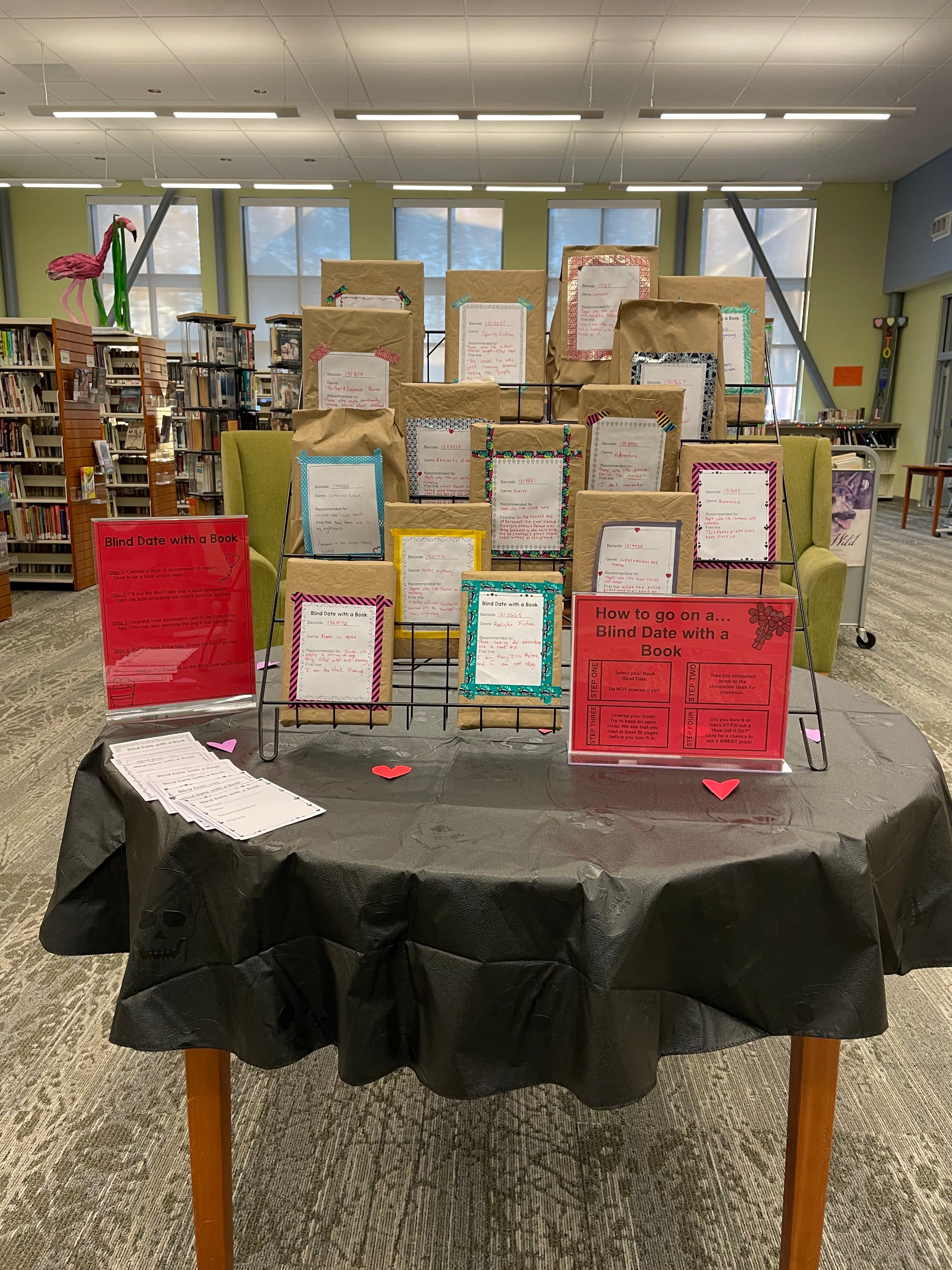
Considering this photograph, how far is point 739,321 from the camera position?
1463 mm

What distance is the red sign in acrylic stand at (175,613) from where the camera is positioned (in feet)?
4.07

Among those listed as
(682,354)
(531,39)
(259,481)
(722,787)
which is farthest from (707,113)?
(722,787)

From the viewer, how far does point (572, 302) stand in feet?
4.87

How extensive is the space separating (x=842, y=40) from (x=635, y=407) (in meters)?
8.34

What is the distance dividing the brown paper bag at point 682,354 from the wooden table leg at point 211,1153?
1051mm

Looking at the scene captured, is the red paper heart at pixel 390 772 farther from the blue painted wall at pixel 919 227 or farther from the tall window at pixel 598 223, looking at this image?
the tall window at pixel 598 223

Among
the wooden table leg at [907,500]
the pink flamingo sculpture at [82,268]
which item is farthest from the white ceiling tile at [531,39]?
the wooden table leg at [907,500]

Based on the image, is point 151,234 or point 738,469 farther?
point 151,234

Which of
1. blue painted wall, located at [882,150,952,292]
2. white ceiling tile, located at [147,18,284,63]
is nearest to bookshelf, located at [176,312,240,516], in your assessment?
white ceiling tile, located at [147,18,284,63]

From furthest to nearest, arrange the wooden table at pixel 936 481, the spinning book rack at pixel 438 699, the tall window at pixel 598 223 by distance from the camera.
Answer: the tall window at pixel 598 223 → the wooden table at pixel 936 481 → the spinning book rack at pixel 438 699

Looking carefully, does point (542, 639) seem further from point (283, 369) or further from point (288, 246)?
point (288, 246)

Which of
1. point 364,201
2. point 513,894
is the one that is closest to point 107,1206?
point 513,894

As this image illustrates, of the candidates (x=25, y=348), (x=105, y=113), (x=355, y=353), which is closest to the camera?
(x=355, y=353)

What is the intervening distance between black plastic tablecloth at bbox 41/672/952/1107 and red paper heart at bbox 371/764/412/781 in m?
0.06
